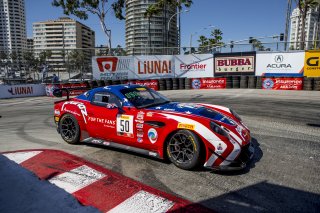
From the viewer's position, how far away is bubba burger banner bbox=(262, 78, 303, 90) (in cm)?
1723

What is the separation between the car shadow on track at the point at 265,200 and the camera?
3049 mm

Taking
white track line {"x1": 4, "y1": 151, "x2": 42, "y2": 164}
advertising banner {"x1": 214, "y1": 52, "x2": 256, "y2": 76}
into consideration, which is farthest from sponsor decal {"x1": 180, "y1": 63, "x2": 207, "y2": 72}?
white track line {"x1": 4, "y1": 151, "x2": 42, "y2": 164}

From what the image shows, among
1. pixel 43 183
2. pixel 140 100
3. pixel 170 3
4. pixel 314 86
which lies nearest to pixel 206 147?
pixel 140 100

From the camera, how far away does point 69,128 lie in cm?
585

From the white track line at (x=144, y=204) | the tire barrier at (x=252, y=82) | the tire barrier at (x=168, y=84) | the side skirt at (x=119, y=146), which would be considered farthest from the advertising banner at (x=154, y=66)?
the white track line at (x=144, y=204)

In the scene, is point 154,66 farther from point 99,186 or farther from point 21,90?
point 99,186

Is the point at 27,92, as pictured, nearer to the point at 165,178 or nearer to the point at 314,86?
the point at 165,178

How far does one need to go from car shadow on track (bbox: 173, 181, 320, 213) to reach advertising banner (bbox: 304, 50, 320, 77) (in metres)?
16.9

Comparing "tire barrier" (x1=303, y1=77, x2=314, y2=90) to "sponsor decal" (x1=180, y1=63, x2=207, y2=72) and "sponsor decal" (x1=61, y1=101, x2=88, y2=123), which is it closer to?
"sponsor decal" (x1=180, y1=63, x2=207, y2=72)

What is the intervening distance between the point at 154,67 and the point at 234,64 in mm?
6331

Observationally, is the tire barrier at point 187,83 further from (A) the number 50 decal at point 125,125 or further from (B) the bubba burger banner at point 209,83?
(A) the number 50 decal at point 125,125

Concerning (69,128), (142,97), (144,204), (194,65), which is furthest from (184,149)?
(194,65)

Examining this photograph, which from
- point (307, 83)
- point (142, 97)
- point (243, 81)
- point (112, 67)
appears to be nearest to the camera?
point (142, 97)

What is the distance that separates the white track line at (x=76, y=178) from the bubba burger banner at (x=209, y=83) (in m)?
16.4
